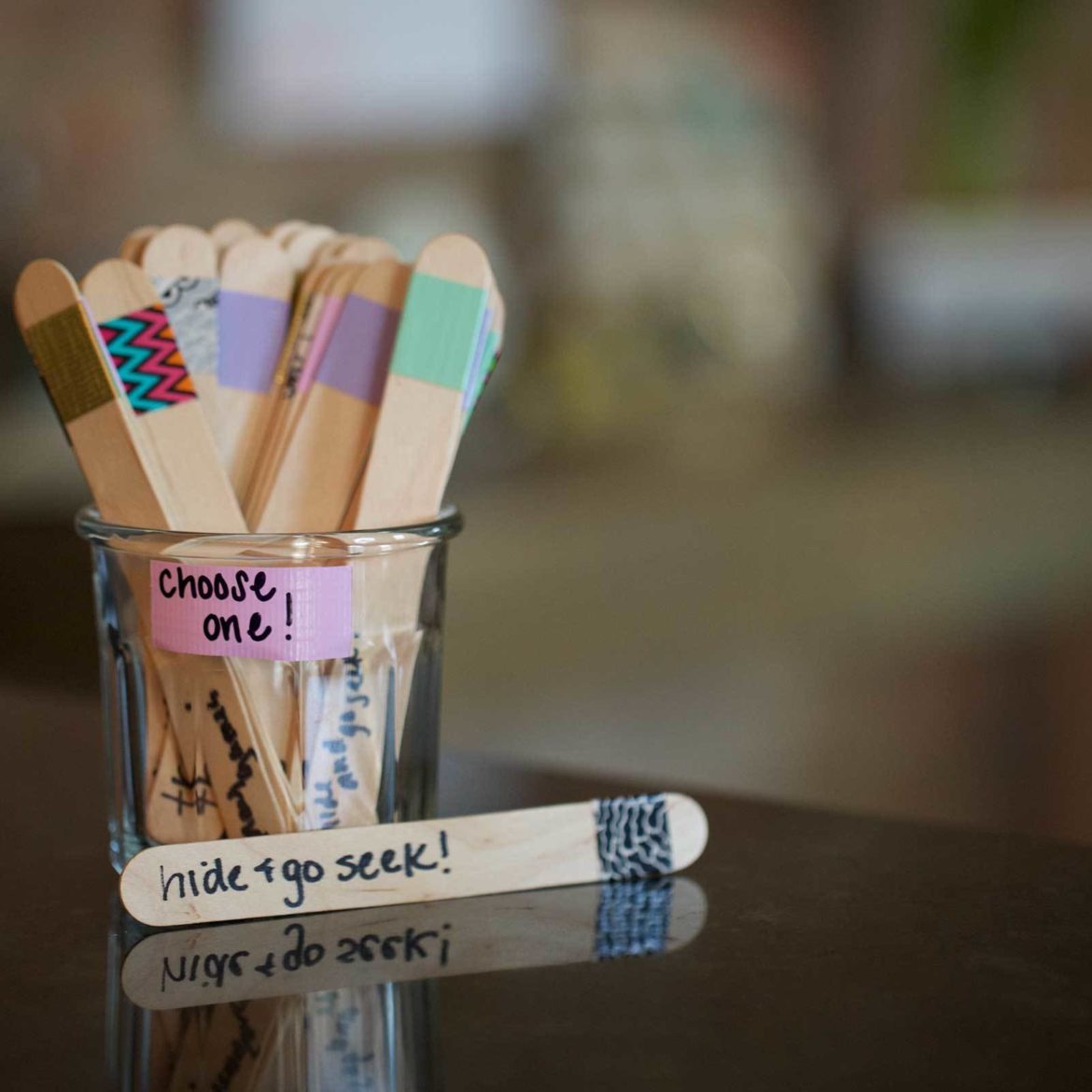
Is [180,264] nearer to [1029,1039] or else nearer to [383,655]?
[383,655]

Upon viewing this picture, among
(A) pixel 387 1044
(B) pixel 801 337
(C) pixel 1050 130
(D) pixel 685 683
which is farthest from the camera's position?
(C) pixel 1050 130

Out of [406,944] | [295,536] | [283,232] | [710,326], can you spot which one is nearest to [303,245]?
[283,232]

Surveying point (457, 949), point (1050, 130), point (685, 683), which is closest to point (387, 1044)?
point (457, 949)

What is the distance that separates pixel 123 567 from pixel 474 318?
0.13m

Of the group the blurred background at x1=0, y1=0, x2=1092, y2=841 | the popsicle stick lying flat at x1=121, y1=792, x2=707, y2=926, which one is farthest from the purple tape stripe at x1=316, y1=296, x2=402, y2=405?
the blurred background at x1=0, y1=0, x2=1092, y2=841

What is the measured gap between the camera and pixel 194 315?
0.51m

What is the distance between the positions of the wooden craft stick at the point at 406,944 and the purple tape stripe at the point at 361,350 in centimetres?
16

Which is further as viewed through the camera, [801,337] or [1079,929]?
[801,337]

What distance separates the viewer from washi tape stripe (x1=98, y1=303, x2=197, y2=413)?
0.48 meters

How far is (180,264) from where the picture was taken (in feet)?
1.66

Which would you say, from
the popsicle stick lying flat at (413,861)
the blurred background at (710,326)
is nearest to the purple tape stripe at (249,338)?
the popsicle stick lying flat at (413,861)

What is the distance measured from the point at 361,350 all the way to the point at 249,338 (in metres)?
0.04

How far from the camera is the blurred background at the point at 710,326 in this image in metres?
2.10

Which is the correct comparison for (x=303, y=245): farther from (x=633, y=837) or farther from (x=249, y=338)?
(x=633, y=837)
